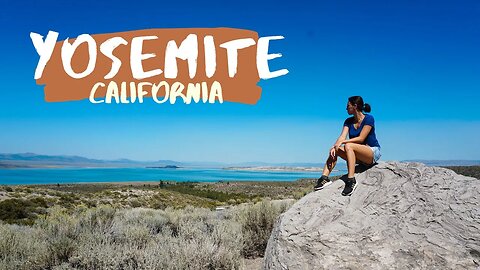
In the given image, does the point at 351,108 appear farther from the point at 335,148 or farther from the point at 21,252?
the point at 21,252

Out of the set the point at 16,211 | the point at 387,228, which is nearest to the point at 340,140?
the point at 387,228

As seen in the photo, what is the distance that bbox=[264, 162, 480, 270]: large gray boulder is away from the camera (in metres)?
4.62

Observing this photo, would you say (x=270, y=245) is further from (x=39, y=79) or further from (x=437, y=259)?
(x=39, y=79)

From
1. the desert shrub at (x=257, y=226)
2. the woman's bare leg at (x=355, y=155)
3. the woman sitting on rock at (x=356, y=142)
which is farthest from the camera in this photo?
the desert shrub at (x=257, y=226)

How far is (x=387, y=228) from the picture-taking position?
193 inches

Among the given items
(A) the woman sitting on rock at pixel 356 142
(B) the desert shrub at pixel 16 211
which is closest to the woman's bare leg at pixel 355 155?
(A) the woman sitting on rock at pixel 356 142

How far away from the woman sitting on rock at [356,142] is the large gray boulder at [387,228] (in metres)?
0.42

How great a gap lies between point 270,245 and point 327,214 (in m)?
0.86

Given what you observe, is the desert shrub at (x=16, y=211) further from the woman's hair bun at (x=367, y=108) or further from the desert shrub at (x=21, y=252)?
the woman's hair bun at (x=367, y=108)

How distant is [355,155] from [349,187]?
0.59 metres

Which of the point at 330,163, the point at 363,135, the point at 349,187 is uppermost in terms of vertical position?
the point at 363,135

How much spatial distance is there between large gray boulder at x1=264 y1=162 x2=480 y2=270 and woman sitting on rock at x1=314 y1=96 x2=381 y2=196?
0.42 meters

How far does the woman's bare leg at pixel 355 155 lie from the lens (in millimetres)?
5951

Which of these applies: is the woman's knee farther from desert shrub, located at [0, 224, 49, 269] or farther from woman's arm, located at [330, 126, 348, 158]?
desert shrub, located at [0, 224, 49, 269]
